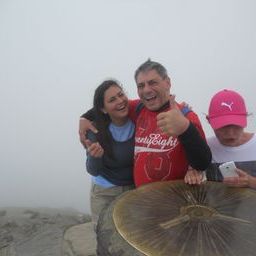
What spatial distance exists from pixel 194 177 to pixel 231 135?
0.69ft

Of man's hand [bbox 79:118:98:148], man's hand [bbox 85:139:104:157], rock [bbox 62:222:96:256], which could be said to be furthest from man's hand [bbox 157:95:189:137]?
rock [bbox 62:222:96:256]

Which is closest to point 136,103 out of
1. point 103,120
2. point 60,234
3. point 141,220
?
point 103,120

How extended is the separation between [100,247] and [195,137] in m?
0.40

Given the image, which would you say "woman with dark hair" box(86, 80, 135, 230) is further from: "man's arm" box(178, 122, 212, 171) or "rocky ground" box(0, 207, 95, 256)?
"rocky ground" box(0, 207, 95, 256)

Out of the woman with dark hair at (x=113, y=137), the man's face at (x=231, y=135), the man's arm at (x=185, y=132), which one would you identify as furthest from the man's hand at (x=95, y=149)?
the man's face at (x=231, y=135)

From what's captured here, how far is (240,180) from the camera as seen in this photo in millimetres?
1089

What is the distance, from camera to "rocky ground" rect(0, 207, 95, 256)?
94.1 inches

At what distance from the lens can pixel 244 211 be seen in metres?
0.96

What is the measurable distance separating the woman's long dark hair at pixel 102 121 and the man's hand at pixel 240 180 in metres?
0.48

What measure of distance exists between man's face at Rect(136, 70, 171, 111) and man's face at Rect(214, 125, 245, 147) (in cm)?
22

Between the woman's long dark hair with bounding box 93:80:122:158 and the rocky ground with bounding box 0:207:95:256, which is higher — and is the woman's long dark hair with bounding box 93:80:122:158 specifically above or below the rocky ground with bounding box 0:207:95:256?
above

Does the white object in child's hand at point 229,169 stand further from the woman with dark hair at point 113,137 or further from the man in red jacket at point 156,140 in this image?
the woman with dark hair at point 113,137

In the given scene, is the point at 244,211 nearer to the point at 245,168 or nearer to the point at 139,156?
the point at 245,168

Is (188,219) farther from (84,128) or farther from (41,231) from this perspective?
(41,231)
